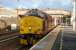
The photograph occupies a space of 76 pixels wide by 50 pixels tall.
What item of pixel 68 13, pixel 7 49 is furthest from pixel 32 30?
pixel 68 13

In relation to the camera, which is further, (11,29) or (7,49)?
(11,29)

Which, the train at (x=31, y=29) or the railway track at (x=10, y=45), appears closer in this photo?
the railway track at (x=10, y=45)

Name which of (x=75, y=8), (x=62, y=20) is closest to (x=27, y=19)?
(x=75, y=8)

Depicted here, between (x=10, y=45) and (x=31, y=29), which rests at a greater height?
(x=31, y=29)

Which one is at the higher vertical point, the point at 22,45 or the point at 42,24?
the point at 42,24

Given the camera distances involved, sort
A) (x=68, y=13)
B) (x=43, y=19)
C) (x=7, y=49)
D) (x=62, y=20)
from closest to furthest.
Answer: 1. (x=7, y=49)
2. (x=43, y=19)
3. (x=68, y=13)
4. (x=62, y=20)

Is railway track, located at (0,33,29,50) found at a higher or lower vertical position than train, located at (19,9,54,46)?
lower

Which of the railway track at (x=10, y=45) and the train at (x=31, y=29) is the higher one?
the train at (x=31, y=29)

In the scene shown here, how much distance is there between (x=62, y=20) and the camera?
148625mm

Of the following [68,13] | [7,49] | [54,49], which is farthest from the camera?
[68,13]

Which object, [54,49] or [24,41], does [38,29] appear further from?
[54,49]

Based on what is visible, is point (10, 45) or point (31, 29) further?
point (10, 45)

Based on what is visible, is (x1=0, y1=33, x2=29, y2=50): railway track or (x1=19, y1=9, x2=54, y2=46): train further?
(x1=19, y1=9, x2=54, y2=46): train

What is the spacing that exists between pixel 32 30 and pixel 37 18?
128 centimetres
